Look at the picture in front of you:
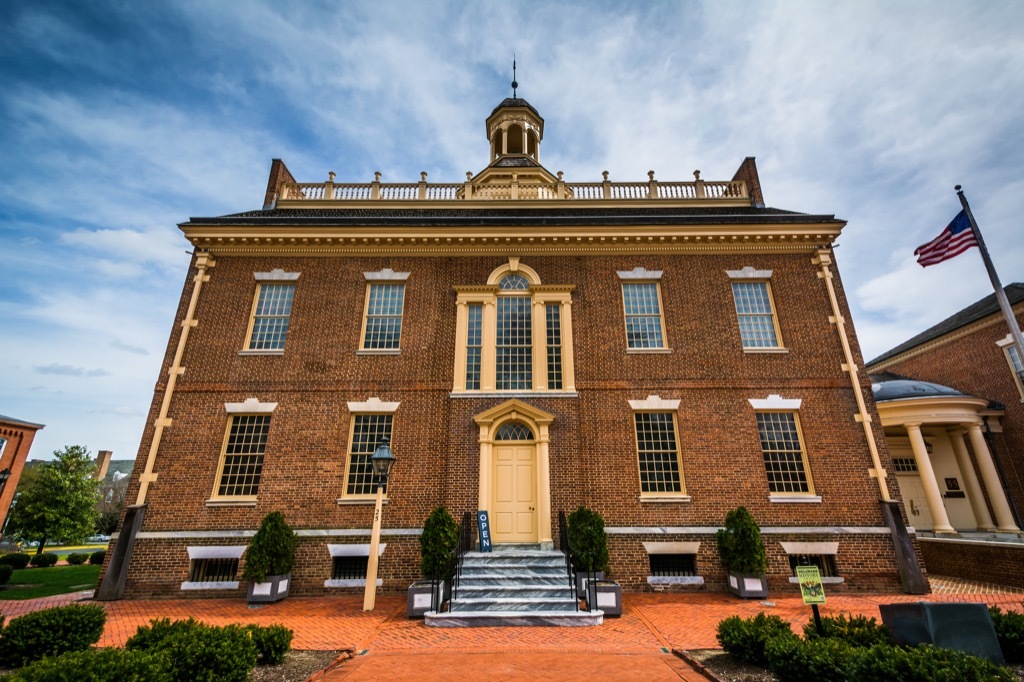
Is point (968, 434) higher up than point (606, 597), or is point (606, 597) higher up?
point (968, 434)

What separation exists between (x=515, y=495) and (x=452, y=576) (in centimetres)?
293

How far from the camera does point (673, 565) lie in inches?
461

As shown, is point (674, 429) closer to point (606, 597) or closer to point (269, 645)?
point (606, 597)

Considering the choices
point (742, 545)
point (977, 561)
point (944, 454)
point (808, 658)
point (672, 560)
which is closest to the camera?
point (808, 658)

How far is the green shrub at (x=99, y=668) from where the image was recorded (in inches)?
169

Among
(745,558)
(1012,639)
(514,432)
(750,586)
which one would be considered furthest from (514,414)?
(1012,639)

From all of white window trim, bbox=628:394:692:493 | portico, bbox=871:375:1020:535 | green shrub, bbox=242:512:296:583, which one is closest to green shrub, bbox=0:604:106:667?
green shrub, bbox=242:512:296:583

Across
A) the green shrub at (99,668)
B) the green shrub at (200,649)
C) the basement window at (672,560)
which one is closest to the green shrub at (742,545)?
the basement window at (672,560)

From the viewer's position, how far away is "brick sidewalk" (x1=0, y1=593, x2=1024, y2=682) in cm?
658

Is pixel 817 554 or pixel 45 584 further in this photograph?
pixel 45 584

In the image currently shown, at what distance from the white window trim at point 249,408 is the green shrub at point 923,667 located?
533 inches

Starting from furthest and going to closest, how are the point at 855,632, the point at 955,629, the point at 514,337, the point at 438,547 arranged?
the point at 514,337
the point at 438,547
the point at 855,632
the point at 955,629

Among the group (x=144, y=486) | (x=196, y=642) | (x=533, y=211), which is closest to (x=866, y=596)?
(x=196, y=642)

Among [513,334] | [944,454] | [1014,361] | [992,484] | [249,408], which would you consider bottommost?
[992,484]
